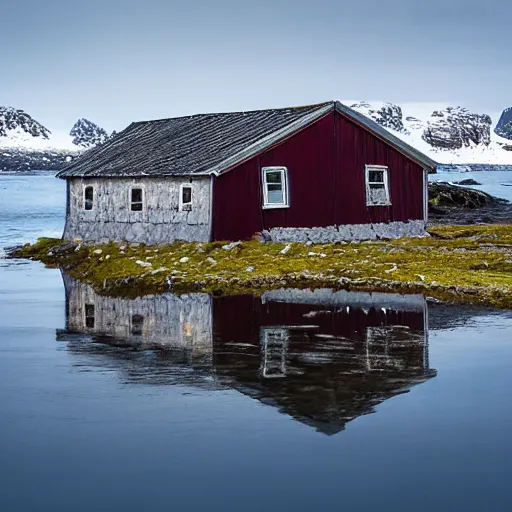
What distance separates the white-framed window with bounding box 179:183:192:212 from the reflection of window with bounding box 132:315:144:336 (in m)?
12.9

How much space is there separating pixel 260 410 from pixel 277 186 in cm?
2204

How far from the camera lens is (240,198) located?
32.1 metres

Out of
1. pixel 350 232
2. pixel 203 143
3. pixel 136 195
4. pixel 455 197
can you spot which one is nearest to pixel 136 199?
pixel 136 195

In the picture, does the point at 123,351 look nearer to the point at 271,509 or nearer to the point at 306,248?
the point at 271,509

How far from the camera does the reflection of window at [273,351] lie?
14133 mm

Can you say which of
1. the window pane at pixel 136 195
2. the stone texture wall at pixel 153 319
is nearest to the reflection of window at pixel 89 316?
the stone texture wall at pixel 153 319

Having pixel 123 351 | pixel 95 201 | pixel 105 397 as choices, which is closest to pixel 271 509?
pixel 105 397

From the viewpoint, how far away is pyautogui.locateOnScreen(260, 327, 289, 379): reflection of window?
556 inches

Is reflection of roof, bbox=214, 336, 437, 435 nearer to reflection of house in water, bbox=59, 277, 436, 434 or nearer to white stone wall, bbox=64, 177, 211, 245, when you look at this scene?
reflection of house in water, bbox=59, 277, 436, 434

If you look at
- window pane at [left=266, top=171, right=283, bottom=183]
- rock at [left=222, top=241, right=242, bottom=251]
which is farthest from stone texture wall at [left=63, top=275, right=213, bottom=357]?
window pane at [left=266, top=171, right=283, bottom=183]

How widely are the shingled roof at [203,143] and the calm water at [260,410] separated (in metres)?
13.1

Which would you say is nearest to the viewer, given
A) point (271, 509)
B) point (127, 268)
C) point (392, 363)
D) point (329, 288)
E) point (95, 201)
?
point (271, 509)

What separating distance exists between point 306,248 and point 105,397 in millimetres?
18415

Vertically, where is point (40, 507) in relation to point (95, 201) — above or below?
below
